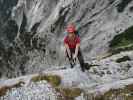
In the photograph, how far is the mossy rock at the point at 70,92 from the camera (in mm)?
19234

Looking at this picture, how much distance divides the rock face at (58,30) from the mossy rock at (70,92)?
74.4 meters

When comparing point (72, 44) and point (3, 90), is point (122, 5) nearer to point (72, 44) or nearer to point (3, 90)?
point (72, 44)

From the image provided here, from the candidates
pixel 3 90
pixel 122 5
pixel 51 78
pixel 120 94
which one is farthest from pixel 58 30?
pixel 120 94

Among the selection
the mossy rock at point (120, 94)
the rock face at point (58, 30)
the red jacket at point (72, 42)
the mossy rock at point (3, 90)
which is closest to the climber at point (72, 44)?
the red jacket at point (72, 42)

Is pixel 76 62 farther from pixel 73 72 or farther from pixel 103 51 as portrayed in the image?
pixel 103 51

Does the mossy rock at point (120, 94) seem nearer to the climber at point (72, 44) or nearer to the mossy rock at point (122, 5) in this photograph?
the climber at point (72, 44)

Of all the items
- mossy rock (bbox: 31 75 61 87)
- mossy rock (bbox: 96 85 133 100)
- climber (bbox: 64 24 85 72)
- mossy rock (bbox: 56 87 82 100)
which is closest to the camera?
mossy rock (bbox: 96 85 133 100)

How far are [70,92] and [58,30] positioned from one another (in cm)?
11234

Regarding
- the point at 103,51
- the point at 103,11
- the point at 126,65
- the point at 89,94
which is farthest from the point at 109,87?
the point at 103,11

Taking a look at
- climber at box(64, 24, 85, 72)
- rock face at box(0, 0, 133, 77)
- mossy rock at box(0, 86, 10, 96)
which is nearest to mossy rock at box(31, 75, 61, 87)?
mossy rock at box(0, 86, 10, 96)

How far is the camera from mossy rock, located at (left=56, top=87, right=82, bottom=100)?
19.2 m

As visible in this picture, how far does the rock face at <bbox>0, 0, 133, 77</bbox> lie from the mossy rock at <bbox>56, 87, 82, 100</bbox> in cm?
7443

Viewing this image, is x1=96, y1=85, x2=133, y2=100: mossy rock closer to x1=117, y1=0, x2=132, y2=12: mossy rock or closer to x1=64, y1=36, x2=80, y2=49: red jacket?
x1=64, y1=36, x2=80, y2=49: red jacket

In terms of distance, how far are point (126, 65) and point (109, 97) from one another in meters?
19.3
